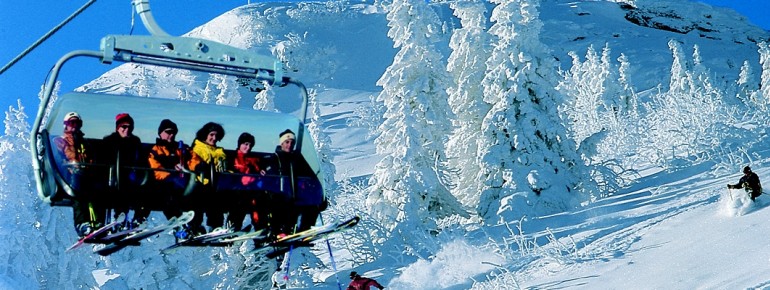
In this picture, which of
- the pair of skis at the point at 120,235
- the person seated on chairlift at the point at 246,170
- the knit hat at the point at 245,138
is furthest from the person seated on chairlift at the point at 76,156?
the knit hat at the point at 245,138

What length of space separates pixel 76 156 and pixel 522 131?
20070 mm

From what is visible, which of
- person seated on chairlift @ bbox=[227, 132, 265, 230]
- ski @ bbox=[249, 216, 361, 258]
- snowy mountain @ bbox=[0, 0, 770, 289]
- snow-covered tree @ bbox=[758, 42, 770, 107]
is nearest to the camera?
ski @ bbox=[249, 216, 361, 258]

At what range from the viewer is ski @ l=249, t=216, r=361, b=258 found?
7.93 metres

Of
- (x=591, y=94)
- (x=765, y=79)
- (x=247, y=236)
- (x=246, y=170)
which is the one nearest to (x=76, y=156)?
(x=246, y=170)

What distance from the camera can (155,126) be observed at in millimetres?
7840

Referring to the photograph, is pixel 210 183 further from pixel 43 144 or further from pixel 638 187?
pixel 638 187

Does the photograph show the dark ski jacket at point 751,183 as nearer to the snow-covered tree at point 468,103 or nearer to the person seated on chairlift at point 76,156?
the snow-covered tree at point 468,103

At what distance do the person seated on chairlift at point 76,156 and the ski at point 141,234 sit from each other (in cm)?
24

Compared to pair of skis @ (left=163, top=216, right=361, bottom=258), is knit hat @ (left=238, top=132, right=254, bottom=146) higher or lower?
higher

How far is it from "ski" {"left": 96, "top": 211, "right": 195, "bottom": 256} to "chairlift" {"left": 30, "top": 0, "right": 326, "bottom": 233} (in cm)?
21

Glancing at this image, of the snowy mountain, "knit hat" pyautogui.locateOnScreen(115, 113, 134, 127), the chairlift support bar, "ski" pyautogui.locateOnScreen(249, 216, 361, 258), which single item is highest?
the chairlift support bar

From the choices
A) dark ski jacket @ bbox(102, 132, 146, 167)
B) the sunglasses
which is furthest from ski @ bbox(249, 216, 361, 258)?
the sunglasses

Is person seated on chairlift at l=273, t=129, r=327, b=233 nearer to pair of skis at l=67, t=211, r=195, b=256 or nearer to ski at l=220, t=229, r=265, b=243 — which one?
ski at l=220, t=229, r=265, b=243

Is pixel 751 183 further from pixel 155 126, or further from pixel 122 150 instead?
pixel 122 150
